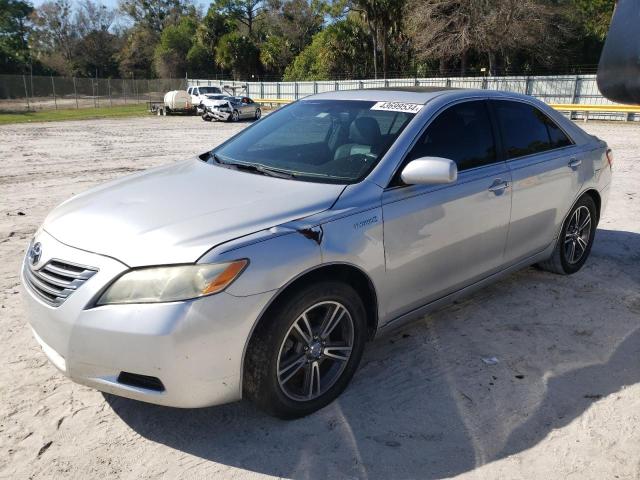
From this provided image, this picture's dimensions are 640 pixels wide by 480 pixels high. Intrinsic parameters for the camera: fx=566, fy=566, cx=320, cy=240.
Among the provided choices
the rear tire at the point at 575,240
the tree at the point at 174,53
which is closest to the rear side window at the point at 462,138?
the rear tire at the point at 575,240

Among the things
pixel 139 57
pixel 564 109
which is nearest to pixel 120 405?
pixel 564 109

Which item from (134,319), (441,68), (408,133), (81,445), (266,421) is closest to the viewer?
(134,319)

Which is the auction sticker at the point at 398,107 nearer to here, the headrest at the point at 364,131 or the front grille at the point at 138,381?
the headrest at the point at 364,131

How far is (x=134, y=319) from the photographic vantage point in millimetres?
2527

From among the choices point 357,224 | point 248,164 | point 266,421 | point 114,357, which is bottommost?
point 266,421

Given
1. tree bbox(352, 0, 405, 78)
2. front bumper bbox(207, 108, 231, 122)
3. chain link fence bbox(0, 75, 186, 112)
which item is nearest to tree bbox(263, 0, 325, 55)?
chain link fence bbox(0, 75, 186, 112)

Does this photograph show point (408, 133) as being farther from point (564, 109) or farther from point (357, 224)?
point (564, 109)

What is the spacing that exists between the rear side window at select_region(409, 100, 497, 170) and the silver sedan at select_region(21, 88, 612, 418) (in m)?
0.01

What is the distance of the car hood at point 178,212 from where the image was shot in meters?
2.67

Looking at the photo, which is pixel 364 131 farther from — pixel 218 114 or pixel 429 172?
pixel 218 114

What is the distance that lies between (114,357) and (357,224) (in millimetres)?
1400

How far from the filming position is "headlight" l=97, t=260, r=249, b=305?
100 inches

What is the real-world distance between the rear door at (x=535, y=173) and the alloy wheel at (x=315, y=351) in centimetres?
172

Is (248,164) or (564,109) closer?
(248,164)
